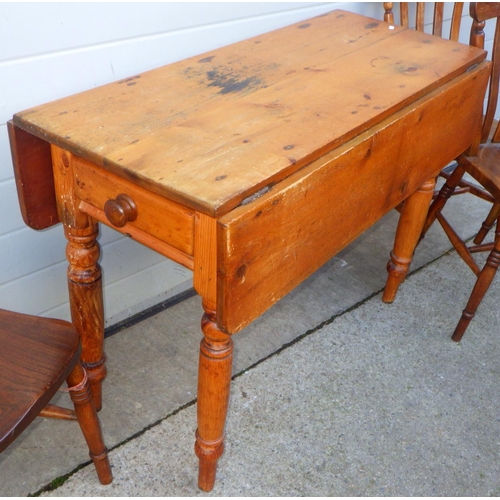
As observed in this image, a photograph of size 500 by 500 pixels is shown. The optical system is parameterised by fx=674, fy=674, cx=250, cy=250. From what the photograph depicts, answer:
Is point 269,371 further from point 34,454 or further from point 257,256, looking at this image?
point 257,256

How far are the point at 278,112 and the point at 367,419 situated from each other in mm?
891

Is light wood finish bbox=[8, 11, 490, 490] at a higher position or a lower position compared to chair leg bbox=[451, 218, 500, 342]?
higher

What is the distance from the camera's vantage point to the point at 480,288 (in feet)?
6.70

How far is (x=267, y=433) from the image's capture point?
177 cm

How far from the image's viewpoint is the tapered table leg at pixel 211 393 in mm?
1356

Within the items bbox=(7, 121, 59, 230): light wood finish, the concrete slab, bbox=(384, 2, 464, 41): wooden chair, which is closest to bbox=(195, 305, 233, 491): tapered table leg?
the concrete slab

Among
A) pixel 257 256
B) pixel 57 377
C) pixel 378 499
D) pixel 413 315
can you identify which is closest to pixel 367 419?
pixel 378 499

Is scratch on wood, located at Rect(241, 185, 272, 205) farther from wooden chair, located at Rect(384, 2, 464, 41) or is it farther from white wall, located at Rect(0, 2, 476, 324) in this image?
wooden chair, located at Rect(384, 2, 464, 41)

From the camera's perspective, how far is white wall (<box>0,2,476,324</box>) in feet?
5.10

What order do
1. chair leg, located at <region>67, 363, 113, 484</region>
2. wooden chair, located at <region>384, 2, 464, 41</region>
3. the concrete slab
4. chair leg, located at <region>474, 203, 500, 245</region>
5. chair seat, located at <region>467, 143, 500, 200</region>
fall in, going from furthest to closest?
chair leg, located at <region>474, 203, 500, 245</region> < wooden chair, located at <region>384, 2, 464, 41</region> < chair seat, located at <region>467, 143, 500, 200</region> < the concrete slab < chair leg, located at <region>67, 363, 113, 484</region>

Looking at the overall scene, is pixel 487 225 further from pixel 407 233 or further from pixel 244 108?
pixel 244 108

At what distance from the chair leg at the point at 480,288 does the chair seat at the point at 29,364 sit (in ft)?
4.10

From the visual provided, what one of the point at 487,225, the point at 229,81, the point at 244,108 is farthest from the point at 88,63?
the point at 487,225

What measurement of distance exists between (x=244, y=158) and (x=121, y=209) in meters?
0.25
